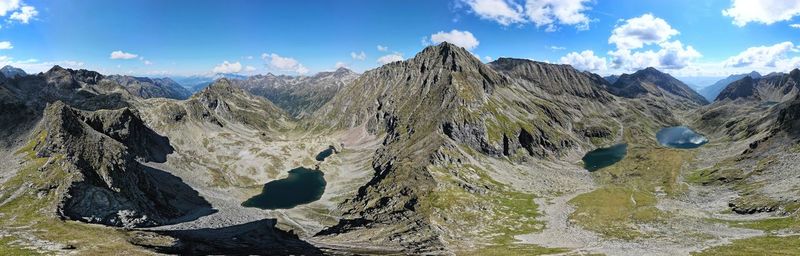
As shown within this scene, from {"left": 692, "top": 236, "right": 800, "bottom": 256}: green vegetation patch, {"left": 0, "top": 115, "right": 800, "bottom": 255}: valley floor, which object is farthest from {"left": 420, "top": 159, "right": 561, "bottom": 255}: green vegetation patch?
{"left": 692, "top": 236, "right": 800, "bottom": 256}: green vegetation patch

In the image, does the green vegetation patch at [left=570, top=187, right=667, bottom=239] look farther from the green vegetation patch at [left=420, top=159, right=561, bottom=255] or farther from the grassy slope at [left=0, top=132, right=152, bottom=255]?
the grassy slope at [left=0, top=132, right=152, bottom=255]

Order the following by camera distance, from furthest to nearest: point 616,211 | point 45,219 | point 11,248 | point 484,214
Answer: point 484,214 < point 616,211 < point 45,219 < point 11,248

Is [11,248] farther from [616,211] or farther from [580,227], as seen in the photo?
[616,211]

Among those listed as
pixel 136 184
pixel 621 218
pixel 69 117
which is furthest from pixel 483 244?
pixel 69 117

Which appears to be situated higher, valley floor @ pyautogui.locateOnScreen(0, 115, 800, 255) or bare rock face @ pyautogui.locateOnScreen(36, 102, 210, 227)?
bare rock face @ pyautogui.locateOnScreen(36, 102, 210, 227)

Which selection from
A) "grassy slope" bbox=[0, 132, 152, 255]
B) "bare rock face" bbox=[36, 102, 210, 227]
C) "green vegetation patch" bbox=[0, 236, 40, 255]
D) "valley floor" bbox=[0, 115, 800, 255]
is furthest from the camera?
"bare rock face" bbox=[36, 102, 210, 227]

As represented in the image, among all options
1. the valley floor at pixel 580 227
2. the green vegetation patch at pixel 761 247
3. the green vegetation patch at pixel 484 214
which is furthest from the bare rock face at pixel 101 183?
the green vegetation patch at pixel 761 247

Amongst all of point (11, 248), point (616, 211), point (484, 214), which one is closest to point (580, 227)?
point (616, 211)

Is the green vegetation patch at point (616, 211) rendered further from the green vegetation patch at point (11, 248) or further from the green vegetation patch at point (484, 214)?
the green vegetation patch at point (11, 248)
